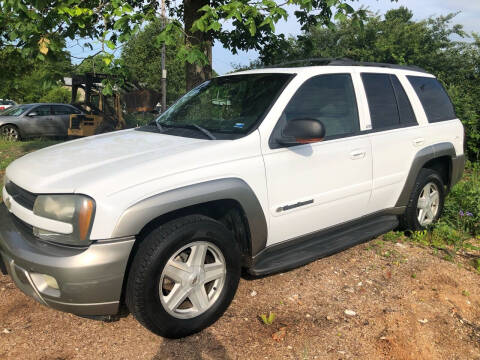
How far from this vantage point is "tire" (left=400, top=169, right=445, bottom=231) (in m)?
4.35

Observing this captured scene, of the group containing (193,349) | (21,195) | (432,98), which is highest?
(432,98)

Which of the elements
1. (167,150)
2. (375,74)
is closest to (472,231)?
(375,74)

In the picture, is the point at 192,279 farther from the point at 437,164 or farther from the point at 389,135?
the point at 437,164

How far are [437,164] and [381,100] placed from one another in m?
1.34

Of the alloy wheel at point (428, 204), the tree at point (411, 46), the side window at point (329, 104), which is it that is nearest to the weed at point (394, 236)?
the alloy wheel at point (428, 204)

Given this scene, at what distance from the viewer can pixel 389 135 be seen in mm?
3893

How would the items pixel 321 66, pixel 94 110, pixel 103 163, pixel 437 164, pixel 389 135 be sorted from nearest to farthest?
1. pixel 103 163
2. pixel 321 66
3. pixel 389 135
4. pixel 437 164
5. pixel 94 110

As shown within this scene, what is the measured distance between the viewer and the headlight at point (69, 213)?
2320 mm

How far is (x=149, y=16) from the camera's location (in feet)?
15.6

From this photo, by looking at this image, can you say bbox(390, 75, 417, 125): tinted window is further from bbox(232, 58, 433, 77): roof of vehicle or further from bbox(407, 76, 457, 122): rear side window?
bbox(407, 76, 457, 122): rear side window

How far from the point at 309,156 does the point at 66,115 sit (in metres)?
13.7

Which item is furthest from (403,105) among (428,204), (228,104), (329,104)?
(228,104)

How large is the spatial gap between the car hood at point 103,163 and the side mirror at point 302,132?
21.0 inches

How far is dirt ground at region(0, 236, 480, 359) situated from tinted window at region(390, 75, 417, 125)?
1511mm
